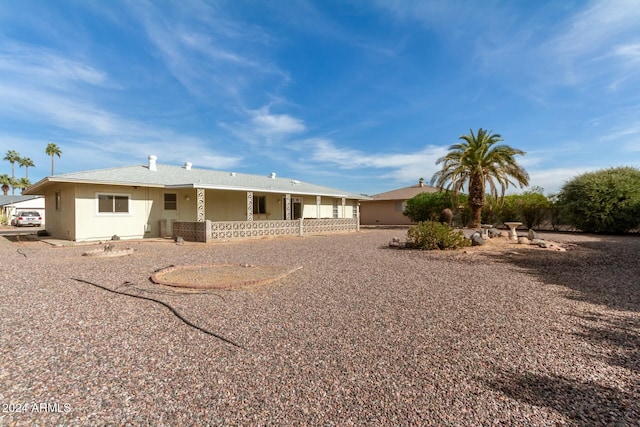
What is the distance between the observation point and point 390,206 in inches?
1366

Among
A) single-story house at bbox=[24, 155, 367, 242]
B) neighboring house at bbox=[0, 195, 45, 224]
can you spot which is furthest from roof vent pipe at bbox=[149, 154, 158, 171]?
neighboring house at bbox=[0, 195, 45, 224]

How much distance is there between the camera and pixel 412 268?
8.61m

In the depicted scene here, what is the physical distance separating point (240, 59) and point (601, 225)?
23.4 metres

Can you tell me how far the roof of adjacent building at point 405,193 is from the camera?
3328 cm

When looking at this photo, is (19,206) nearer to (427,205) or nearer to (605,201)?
(427,205)

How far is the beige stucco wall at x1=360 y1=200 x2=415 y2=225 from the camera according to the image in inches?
1340

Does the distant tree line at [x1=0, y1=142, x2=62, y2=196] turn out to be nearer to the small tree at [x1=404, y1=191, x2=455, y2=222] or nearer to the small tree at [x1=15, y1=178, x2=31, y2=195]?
the small tree at [x1=15, y1=178, x2=31, y2=195]

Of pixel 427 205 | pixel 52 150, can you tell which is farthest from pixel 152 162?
pixel 52 150

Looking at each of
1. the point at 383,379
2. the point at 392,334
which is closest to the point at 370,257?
the point at 392,334

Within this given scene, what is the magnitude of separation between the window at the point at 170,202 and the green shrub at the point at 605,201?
2443cm

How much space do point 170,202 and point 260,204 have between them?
617 centimetres

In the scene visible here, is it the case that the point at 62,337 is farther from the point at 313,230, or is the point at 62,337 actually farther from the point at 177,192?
the point at 313,230

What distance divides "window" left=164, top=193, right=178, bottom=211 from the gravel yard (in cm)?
1024

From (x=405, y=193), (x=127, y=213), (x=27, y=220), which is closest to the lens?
(x=127, y=213)
